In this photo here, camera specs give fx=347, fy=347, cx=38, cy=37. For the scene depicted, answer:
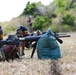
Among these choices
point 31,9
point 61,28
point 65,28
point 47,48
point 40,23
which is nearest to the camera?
point 47,48

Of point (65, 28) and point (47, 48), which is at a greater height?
point (47, 48)

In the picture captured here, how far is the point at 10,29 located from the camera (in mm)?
32562

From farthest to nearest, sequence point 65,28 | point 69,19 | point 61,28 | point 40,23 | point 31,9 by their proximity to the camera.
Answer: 1. point 31,9
2. point 40,23
3. point 69,19
4. point 61,28
5. point 65,28

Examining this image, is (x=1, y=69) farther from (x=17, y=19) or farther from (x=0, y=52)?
(x=17, y=19)

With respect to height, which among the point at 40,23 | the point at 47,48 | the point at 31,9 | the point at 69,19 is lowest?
the point at 40,23

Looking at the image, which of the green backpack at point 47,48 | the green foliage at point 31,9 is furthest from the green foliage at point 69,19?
the green backpack at point 47,48

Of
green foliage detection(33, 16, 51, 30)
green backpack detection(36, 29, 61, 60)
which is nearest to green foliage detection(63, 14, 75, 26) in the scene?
green foliage detection(33, 16, 51, 30)

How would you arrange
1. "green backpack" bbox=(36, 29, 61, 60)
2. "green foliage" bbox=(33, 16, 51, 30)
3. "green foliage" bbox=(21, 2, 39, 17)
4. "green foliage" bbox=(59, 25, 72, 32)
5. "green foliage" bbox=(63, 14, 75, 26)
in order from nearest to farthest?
"green backpack" bbox=(36, 29, 61, 60) < "green foliage" bbox=(59, 25, 72, 32) < "green foliage" bbox=(63, 14, 75, 26) < "green foliage" bbox=(33, 16, 51, 30) < "green foliage" bbox=(21, 2, 39, 17)

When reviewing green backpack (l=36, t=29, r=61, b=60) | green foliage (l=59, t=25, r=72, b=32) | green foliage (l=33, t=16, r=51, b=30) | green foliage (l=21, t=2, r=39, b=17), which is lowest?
green foliage (l=59, t=25, r=72, b=32)

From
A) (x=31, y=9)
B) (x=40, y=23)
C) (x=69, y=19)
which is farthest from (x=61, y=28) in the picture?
(x=31, y=9)

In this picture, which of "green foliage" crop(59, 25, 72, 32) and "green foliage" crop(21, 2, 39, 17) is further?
"green foliage" crop(21, 2, 39, 17)

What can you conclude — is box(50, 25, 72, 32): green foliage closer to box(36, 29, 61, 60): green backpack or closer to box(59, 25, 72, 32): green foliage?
box(59, 25, 72, 32): green foliage

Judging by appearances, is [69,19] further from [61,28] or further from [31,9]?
[31,9]

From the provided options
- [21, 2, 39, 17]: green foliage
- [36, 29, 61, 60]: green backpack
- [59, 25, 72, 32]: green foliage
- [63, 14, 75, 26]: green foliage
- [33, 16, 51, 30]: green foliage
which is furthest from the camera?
[21, 2, 39, 17]: green foliage
